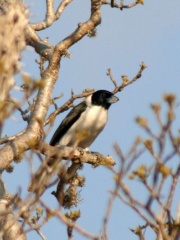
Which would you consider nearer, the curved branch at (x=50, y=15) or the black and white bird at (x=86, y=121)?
the curved branch at (x=50, y=15)

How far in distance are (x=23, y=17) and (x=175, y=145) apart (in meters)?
0.96

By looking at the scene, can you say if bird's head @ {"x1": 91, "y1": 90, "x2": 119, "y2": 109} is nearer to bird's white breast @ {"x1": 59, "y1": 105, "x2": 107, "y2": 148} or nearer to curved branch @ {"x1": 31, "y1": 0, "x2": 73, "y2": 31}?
bird's white breast @ {"x1": 59, "y1": 105, "x2": 107, "y2": 148}

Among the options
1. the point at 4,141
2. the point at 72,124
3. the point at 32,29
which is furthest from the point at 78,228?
the point at 72,124

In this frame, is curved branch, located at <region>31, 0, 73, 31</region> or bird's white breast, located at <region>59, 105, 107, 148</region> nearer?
curved branch, located at <region>31, 0, 73, 31</region>

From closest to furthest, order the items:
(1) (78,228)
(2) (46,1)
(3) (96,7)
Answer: (1) (78,228) → (3) (96,7) → (2) (46,1)

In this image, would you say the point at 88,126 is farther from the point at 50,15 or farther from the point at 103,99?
the point at 50,15

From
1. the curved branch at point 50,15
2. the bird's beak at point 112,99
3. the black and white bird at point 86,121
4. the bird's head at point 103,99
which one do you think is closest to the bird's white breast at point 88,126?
the black and white bird at point 86,121

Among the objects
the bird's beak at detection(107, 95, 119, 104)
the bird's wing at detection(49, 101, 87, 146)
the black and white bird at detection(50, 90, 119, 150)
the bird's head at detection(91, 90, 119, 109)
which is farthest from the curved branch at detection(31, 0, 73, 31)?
the bird's beak at detection(107, 95, 119, 104)

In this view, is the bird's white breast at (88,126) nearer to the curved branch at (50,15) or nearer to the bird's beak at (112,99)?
the bird's beak at (112,99)

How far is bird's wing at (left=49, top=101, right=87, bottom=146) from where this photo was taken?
1218cm

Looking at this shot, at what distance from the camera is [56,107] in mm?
9203

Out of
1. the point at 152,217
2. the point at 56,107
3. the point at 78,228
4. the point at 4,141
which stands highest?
the point at 56,107

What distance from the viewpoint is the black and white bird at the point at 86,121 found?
11.8m

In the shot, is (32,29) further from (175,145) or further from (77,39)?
(175,145)
